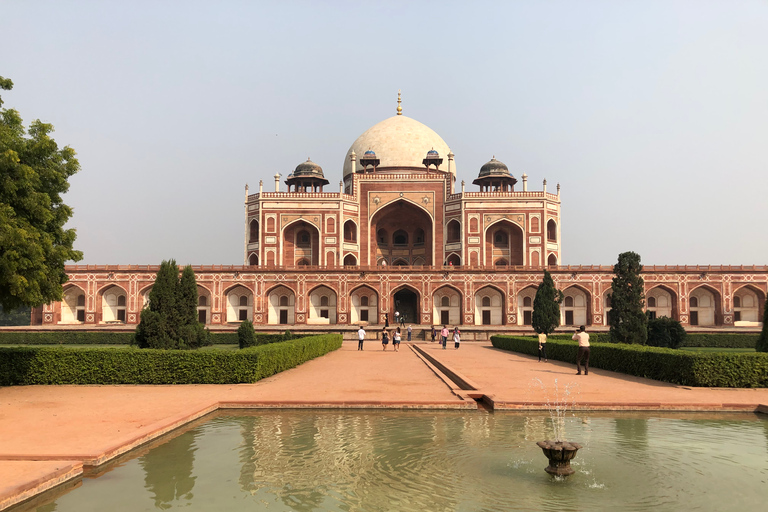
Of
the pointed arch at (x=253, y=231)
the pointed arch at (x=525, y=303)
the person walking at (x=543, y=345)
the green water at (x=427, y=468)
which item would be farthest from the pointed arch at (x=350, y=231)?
the green water at (x=427, y=468)

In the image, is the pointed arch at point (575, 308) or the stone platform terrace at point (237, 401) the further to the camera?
the pointed arch at point (575, 308)

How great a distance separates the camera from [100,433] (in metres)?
7.05

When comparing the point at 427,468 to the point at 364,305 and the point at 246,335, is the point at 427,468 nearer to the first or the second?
the point at 246,335

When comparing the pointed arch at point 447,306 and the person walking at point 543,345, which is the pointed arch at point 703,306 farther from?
the person walking at point 543,345

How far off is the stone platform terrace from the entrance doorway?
2448 cm

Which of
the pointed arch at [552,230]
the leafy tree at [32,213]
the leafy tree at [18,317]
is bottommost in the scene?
the leafy tree at [18,317]

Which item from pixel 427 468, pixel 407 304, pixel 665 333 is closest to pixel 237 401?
pixel 427 468

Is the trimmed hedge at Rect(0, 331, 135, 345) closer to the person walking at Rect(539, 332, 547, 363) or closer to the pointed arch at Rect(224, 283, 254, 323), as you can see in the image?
the pointed arch at Rect(224, 283, 254, 323)

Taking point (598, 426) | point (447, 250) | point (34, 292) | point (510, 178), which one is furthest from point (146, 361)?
point (510, 178)

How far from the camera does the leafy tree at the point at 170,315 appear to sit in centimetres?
1377

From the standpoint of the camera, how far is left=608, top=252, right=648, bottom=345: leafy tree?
1967 centimetres

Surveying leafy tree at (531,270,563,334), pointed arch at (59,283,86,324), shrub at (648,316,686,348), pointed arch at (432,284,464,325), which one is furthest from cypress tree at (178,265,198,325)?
pointed arch at (59,283,86,324)

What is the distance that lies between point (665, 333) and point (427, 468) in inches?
797

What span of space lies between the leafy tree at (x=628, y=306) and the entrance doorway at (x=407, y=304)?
64.0ft
